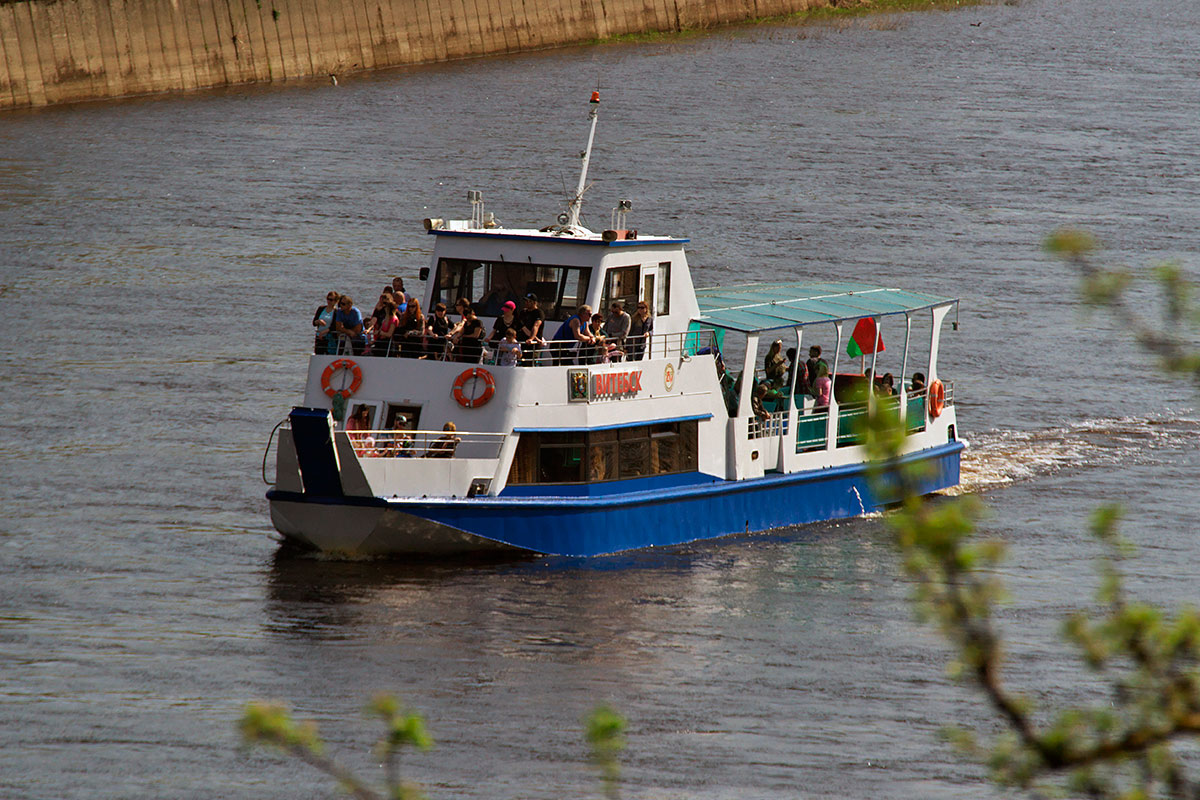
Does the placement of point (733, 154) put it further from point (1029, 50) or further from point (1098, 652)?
point (1098, 652)

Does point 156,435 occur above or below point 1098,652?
below

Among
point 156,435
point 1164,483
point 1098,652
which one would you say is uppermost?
point 1098,652

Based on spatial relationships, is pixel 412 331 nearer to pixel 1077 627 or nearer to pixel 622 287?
pixel 622 287

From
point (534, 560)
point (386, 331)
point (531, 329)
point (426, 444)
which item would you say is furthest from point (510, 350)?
point (534, 560)

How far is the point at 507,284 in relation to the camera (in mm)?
24750

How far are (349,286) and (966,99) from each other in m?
37.9

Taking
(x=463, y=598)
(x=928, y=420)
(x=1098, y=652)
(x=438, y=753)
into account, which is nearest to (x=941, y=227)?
(x=928, y=420)

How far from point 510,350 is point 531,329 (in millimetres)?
738

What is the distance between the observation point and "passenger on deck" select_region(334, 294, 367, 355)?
2355 centimetres

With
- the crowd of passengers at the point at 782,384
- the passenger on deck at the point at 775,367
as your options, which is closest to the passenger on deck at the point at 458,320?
the crowd of passengers at the point at 782,384

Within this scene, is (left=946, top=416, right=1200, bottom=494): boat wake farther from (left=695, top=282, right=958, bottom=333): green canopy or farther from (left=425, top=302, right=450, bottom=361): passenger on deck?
(left=425, top=302, right=450, bottom=361): passenger on deck

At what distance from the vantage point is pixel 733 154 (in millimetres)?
59500

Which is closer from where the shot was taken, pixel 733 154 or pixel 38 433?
pixel 38 433

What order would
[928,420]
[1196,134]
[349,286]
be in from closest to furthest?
[928,420] → [349,286] → [1196,134]
